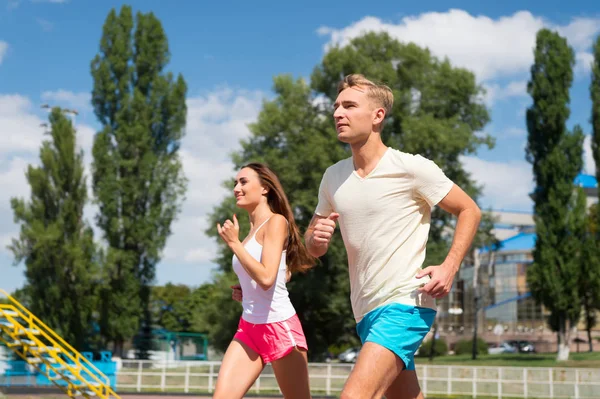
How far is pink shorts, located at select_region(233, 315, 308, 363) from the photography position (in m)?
5.18

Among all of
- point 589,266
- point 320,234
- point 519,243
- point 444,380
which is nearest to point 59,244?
point 444,380

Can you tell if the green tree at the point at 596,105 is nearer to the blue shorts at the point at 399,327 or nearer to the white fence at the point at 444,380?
the white fence at the point at 444,380

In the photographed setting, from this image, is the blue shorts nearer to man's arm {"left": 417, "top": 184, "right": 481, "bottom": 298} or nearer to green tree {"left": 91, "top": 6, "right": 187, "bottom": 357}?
man's arm {"left": 417, "top": 184, "right": 481, "bottom": 298}

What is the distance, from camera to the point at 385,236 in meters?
4.30

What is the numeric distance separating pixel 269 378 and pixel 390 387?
25.1 meters

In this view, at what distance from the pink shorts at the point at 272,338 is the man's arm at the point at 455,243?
130 cm

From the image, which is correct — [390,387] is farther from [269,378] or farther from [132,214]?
[132,214]

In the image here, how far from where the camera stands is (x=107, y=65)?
42812mm

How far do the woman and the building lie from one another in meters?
91.9

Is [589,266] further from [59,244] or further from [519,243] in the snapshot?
[519,243]

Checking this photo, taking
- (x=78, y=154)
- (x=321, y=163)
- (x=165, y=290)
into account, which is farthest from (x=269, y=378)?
(x=165, y=290)

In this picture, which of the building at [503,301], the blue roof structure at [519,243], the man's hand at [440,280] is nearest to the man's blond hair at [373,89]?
the man's hand at [440,280]

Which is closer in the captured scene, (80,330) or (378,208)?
(378,208)

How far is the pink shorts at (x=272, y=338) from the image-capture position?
5.18 meters
